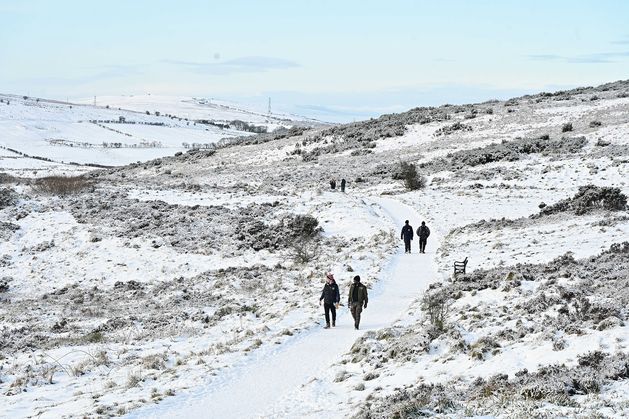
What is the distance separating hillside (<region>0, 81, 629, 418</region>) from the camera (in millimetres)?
11359

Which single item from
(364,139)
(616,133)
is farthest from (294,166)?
(616,133)

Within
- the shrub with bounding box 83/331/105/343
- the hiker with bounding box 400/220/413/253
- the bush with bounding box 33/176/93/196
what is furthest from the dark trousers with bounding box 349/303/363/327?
the bush with bounding box 33/176/93/196

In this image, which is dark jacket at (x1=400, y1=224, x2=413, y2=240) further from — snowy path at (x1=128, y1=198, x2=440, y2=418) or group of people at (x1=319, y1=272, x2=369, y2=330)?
group of people at (x1=319, y1=272, x2=369, y2=330)

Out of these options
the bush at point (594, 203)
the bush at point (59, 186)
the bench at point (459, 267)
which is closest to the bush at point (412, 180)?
the bush at point (594, 203)

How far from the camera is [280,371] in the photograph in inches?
538

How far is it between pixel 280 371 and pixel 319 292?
25.1ft

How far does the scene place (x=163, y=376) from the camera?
13336mm

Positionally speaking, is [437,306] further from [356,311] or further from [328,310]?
[328,310]

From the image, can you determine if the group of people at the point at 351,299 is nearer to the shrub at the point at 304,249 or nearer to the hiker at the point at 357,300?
the hiker at the point at 357,300

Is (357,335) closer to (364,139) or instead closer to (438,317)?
(438,317)

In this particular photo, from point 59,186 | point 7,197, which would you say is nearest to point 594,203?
point 7,197

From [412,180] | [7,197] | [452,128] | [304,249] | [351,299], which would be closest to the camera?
[351,299]

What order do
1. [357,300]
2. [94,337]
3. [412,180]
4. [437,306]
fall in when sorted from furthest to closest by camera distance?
[412,180] → [94,337] → [357,300] → [437,306]

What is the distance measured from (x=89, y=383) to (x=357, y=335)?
647 cm
